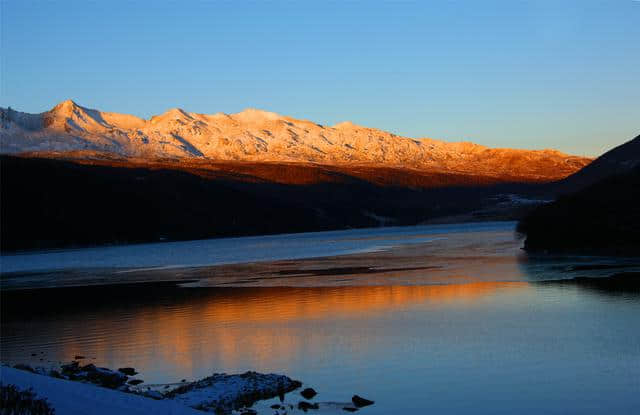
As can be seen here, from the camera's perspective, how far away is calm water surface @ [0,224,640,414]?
71.2 ft

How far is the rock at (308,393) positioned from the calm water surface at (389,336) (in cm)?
24

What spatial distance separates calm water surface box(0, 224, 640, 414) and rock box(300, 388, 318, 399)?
24cm

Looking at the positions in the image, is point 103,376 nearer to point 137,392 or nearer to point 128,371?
point 128,371

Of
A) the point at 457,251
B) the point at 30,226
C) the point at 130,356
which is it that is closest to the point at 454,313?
the point at 130,356

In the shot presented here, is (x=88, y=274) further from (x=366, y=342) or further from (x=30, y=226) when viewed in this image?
(x=30, y=226)

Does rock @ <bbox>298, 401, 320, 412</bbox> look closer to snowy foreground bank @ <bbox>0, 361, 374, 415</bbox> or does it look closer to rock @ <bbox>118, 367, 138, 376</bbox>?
snowy foreground bank @ <bbox>0, 361, 374, 415</bbox>

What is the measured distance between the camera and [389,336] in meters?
30.0

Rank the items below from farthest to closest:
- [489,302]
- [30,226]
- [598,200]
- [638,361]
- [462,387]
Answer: [30,226], [598,200], [489,302], [638,361], [462,387]

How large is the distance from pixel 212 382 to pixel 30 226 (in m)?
135

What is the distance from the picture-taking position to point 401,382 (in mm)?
22922

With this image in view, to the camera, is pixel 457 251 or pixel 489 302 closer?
pixel 489 302

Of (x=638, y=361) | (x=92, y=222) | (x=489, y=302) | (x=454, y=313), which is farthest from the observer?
(x=92, y=222)

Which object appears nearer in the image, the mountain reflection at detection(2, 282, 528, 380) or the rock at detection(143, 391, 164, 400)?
the rock at detection(143, 391, 164, 400)

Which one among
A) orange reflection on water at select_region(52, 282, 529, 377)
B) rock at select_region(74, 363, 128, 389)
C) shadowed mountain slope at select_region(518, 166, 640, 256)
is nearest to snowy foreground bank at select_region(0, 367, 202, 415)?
rock at select_region(74, 363, 128, 389)
